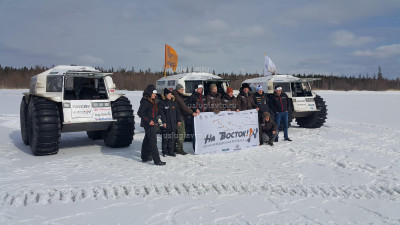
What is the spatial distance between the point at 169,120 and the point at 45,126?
8.87 ft

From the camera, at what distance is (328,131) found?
1171 centimetres

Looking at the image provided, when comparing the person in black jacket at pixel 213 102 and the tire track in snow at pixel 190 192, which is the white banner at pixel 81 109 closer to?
the tire track in snow at pixel 190 192

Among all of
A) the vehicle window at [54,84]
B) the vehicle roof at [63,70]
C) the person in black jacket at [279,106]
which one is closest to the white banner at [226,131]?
the person in black jacket at [279,106]

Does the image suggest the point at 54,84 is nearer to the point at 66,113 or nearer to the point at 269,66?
the point at 66,113

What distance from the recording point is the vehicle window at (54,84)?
25.3 feet

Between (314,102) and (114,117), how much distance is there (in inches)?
309

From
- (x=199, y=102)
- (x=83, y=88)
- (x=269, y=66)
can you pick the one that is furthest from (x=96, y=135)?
(x=269, y=66)

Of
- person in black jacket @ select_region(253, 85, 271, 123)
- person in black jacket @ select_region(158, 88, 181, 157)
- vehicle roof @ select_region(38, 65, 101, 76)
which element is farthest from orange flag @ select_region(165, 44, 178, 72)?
person in black jacket @ select_region(158, 88, 181, 157)

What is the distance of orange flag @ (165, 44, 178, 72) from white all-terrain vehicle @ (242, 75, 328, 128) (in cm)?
586

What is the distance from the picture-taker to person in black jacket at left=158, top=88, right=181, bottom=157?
7355 millimetres

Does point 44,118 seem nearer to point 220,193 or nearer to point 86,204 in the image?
point 86,204

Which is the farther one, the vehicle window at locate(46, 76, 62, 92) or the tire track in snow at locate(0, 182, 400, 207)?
the vehicle window at locate(46, 76, 62, 92)

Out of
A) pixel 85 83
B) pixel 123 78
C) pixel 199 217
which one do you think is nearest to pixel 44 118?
pixel 85 83

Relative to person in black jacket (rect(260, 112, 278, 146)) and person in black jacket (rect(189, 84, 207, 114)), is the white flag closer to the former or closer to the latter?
person in black jacket (rect(260, 112, 278, 146))
